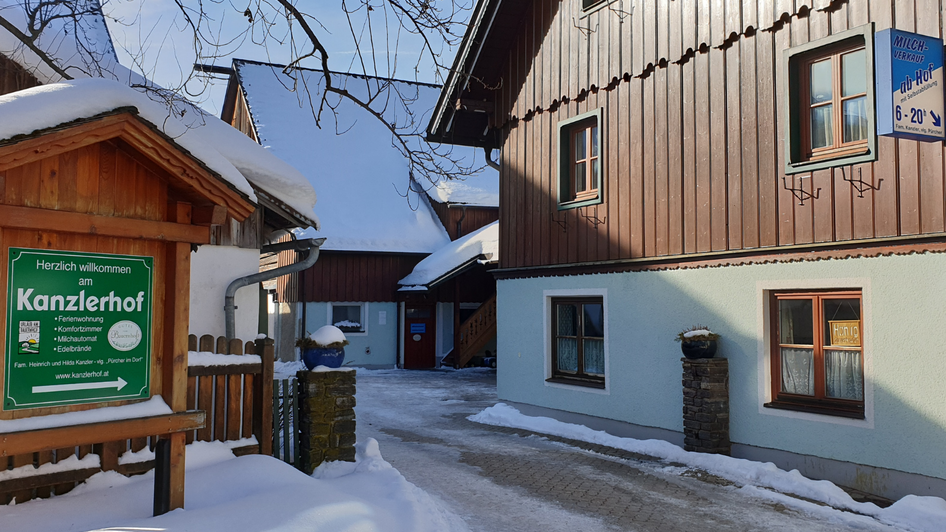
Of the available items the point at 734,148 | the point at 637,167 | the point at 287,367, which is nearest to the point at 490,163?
the point at 637,167

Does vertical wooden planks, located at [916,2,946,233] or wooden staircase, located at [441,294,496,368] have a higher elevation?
vertical wooden planks, located at [916,2,946,233]

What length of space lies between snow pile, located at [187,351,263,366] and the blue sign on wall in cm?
635

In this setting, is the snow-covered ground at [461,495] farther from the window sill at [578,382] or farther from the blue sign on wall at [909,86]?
the blue sign on wall at [909,86]

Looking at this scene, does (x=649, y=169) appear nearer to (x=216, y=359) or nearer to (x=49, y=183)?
(x=216, y=359)

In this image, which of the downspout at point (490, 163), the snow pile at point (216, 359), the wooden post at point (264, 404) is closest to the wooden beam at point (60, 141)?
the snow pile at point (216, 359)

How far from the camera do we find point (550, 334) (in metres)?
12.7

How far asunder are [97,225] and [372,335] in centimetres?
1914

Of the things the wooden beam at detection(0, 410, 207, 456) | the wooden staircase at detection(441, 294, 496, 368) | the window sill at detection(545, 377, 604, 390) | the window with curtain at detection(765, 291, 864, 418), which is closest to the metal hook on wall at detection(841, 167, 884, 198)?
the window with curtain at detection(765, 291, 864, 418)

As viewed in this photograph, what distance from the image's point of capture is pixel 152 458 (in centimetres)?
658

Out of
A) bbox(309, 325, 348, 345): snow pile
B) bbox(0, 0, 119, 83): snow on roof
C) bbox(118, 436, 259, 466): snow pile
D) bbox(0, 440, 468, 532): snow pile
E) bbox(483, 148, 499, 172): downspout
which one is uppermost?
bbox(0, 0, 119, 83): snow on roof

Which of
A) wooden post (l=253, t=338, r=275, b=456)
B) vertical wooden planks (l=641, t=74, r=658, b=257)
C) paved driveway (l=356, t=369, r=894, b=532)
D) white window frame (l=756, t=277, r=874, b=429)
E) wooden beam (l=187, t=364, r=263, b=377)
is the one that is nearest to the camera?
paved driveway (l=356, t=369, r=894, b=532)

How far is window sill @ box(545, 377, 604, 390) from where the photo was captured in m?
11.6

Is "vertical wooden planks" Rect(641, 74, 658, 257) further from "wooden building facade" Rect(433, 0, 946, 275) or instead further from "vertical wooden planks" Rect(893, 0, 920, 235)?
"vertical wooden planks" Rect(893, 0, 920, 235)

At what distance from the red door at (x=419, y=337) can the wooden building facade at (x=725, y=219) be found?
35.3ft
